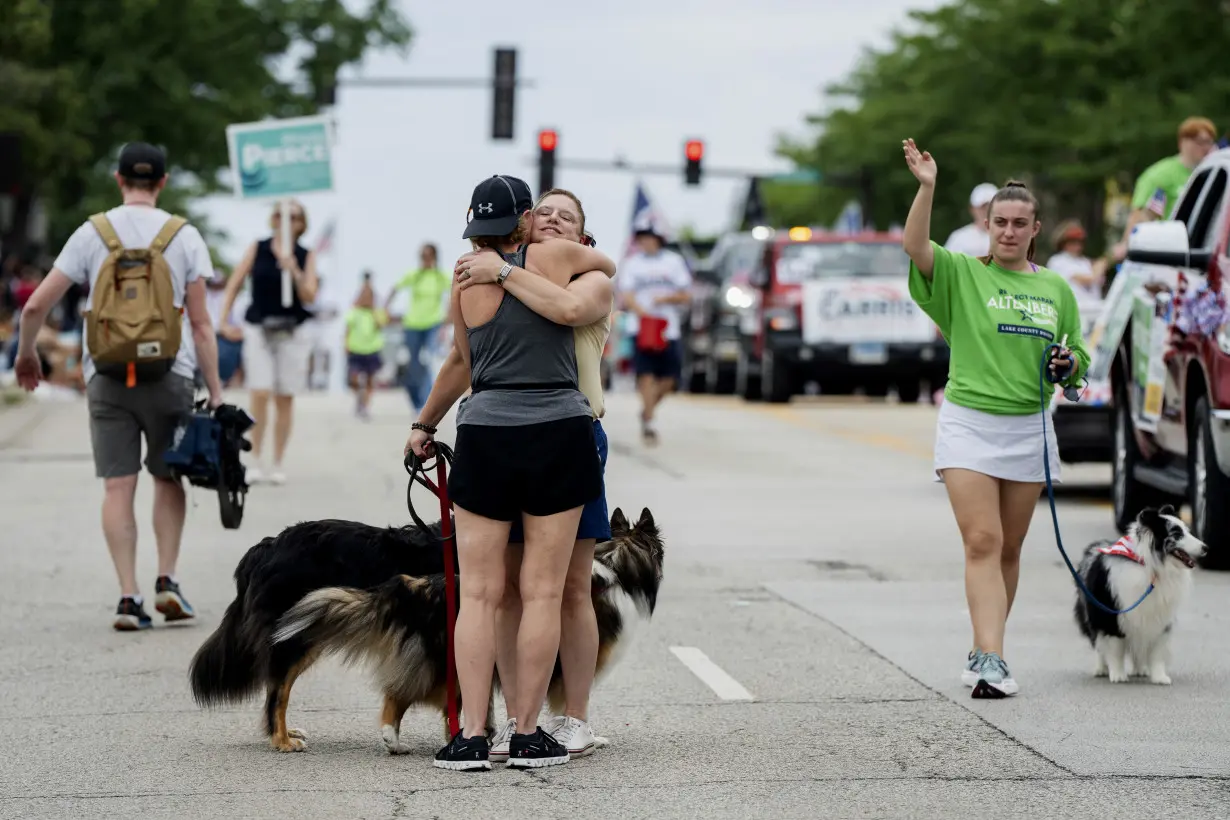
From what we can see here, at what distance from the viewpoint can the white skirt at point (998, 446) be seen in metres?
8.44

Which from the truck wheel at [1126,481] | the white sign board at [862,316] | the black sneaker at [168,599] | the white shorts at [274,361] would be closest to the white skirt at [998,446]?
the black sneaker at [168,599]

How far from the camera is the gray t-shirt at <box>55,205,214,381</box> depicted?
9.88 m

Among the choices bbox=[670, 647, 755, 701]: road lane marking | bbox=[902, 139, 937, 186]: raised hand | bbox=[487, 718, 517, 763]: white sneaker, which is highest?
bbox=[902, 139, 937, 186]: raised hand

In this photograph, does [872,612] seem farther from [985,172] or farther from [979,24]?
[985,172]

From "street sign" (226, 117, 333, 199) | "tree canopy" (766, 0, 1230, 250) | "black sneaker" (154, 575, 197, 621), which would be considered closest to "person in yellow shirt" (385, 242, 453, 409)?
"street sign" (226, 117, 333, 199)

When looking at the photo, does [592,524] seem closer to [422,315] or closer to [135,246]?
[135,246]

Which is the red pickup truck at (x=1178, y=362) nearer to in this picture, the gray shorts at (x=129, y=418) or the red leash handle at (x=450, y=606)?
the gray shorts at (x=129, y=418)

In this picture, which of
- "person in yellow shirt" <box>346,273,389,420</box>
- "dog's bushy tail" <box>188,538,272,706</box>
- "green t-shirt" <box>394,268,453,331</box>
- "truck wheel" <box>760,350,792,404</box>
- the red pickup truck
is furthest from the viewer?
"truck wheel" <box>760,350,792,404</box>

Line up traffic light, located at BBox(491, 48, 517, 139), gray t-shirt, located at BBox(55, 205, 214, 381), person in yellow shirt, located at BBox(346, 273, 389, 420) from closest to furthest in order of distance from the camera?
gray t-shirt, located at BBox(55, 205, 214, 381) → person in yellow shirt, located at BBox(346, 273, 389, 420) → traffic light, located at BBox(491, 48, 517, 139)

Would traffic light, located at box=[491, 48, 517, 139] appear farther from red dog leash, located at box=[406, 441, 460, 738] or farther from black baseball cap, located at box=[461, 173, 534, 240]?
black baseball cap, located at box=[461, 173, 534, 240]

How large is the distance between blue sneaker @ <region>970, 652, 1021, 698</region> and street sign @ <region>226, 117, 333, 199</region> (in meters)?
17.6

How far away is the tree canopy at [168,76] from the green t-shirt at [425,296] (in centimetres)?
2078

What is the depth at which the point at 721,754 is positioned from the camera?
7211 millimetres

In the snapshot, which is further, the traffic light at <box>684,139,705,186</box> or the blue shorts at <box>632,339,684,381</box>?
the traffic light at <box>684,139,705,186</box>
